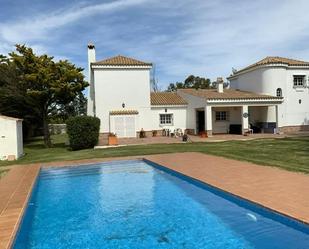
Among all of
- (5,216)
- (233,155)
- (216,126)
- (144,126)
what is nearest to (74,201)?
(5,216)

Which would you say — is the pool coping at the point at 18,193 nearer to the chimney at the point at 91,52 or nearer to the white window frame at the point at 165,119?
the white window frame at the point at 165,119

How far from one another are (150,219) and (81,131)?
63.6 ft

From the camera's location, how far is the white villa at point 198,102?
3484 centimetres

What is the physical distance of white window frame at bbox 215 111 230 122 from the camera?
38062mm

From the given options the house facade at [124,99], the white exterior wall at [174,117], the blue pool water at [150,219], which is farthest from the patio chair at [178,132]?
the blue pool water at [150,219]

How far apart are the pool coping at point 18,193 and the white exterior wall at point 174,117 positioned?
17906 mm

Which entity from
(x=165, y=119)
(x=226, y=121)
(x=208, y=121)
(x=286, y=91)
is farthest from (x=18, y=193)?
(x=286, y=91)

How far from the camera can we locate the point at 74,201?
11.4 meters

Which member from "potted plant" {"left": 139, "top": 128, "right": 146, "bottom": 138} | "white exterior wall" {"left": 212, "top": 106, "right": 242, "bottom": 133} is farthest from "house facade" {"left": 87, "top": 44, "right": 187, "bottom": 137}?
"white exterior wall" {"left": 212, "top": 106, "right": 242, "bottom": 133}

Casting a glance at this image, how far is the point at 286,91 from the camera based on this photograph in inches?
1481

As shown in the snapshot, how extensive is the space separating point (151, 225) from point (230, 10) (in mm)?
18087

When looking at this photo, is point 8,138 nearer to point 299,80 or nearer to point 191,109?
point 191,109

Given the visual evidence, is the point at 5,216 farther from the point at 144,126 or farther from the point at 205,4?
the point at 144,126

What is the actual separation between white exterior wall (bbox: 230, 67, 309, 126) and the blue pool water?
87.0 ft
